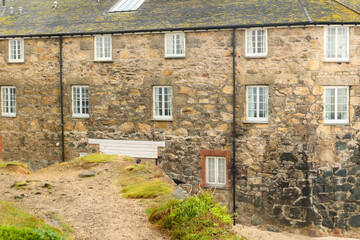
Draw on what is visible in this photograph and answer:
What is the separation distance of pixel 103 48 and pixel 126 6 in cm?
291

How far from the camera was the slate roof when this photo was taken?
1955 cm

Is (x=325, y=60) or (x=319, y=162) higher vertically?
(x=325, y=60)

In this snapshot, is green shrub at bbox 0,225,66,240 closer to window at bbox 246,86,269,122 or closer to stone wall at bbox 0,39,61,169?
window at bbox 246,86,269,122

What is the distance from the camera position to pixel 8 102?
2419cm

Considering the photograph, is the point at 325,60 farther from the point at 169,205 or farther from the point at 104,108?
the point at 169,205

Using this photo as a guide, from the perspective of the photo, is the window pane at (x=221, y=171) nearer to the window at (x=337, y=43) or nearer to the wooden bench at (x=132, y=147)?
the wooden bench at (x=132, y=147)

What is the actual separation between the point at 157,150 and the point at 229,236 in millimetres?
12584

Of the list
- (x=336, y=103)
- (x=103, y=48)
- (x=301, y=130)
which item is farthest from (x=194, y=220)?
(x=103, y=48)

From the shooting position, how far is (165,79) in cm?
2091

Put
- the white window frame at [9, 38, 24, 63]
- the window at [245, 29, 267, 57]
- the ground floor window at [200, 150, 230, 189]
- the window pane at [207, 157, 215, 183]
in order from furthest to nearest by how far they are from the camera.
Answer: the white window frame at [9, 38, 24, 63] → the window pane at [207, 157, 215, 183] → the ground floor window at [200, 150, 230, 189] → the window at [245, 29, 267, 57]

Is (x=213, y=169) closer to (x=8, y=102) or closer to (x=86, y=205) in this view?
(x=86, y=205)

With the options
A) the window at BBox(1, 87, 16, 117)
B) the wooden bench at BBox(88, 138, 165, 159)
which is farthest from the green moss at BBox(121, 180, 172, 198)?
the window at BBox(1, 87, 16, 117)

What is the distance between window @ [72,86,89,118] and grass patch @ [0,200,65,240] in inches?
516

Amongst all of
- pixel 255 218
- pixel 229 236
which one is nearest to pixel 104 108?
pixel 255 218
